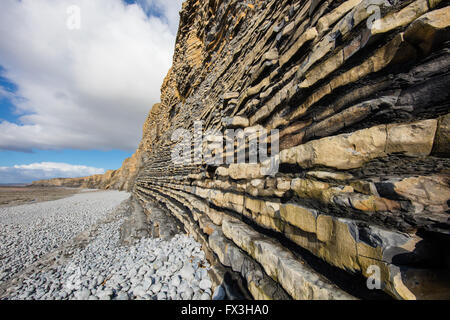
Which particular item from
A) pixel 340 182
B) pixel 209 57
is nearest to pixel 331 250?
pixel 340 182

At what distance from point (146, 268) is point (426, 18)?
13.4 ft

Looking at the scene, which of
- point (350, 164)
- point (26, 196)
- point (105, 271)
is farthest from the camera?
point (26, 196)

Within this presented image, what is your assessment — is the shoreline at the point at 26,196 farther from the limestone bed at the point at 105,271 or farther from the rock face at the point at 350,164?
the rock face at the point at 350,164

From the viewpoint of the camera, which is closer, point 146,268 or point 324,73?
point 324,73

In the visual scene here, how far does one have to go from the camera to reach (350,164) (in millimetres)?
1243

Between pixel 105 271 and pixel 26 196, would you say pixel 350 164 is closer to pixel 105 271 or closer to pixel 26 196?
pixel 105 271

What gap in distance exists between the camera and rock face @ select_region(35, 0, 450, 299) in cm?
90

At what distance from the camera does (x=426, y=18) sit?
3.00ft

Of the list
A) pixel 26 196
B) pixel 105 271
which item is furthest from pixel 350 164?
pixel 26 196

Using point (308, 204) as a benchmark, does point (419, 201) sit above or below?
above

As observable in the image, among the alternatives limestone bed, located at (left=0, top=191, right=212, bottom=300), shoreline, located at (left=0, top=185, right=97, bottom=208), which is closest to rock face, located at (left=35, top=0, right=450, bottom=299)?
limestone bed, located at (left=0, top=191, right=212, bottom=300)

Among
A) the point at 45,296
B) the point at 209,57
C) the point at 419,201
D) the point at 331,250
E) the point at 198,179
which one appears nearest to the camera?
the point at 419,201
